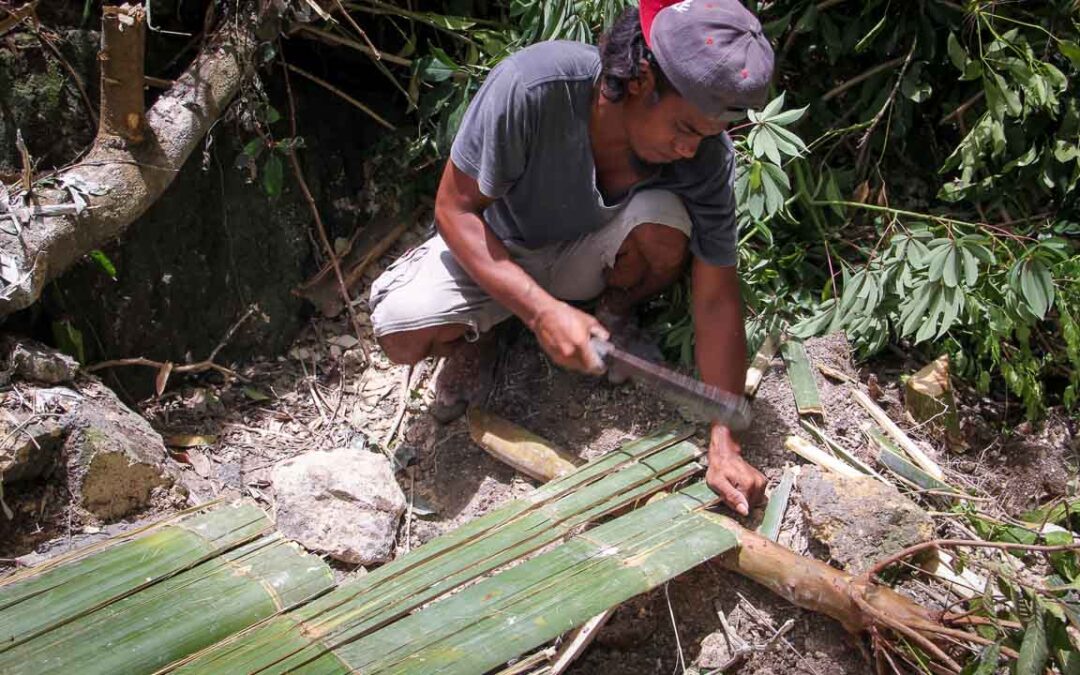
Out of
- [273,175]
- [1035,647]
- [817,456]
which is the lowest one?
[817,456]

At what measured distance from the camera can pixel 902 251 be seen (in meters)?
2.52

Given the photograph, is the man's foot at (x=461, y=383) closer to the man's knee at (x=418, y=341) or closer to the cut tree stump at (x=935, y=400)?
the man's knee at (x=418, y=341)

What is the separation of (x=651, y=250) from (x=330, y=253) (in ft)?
3.68

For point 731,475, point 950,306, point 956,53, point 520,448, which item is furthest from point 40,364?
point 956,53

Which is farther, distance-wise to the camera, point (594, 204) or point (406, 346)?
point (406, 346)

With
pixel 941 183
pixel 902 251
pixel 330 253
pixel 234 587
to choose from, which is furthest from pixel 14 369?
pixel 941 183

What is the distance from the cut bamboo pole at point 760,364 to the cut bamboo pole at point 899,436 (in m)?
0.24

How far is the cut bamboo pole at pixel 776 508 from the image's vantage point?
85.1 inches

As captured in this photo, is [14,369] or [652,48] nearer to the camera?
[652,48]

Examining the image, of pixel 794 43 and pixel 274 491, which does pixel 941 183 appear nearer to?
pixel 794 43

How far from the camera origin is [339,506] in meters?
2.24

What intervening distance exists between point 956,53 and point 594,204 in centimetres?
118

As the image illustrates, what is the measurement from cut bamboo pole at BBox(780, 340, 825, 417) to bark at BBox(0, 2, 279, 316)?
5.55 feet

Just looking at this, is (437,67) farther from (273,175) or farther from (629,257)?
(629,257)
